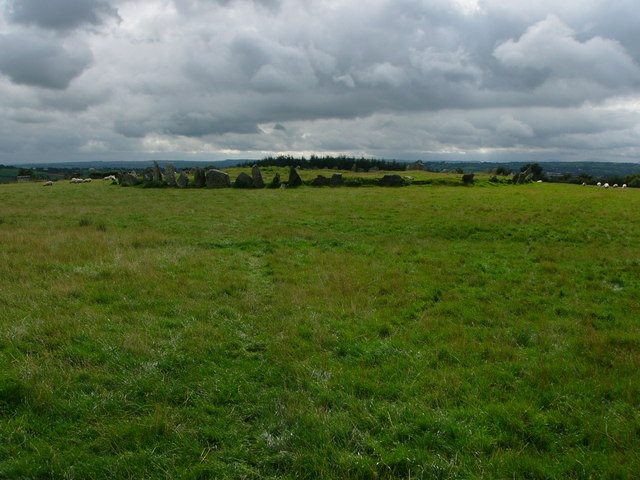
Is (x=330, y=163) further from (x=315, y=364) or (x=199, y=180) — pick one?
(x=315, y=364)

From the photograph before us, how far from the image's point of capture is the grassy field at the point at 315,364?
4.30 metres

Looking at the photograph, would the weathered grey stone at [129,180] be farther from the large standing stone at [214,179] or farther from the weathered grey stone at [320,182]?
the weathered grey stone at [320,182]

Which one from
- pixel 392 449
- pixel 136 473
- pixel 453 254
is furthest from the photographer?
pixel 453 254

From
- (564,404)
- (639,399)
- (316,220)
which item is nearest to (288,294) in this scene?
(564,404)

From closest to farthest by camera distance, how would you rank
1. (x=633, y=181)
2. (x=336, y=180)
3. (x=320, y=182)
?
(x=320, y=182) < (x=336, y=180) < (x=633, y=181)

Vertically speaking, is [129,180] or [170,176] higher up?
[170,176]

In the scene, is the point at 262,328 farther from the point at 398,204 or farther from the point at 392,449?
the point at 398,204

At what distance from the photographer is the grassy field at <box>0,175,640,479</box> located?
4.30 m

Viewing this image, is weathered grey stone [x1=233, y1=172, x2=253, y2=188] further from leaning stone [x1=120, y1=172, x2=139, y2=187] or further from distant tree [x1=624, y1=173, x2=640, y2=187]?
distant tree [x1=624, y1=173, x2=640, y2=187]

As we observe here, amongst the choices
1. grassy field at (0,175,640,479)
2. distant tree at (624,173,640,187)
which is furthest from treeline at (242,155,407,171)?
grassy field at (0,175,640,479)

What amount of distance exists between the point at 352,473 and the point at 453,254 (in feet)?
36.0

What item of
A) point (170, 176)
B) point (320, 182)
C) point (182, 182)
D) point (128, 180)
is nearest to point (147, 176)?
point (128, 180)

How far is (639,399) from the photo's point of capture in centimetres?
520

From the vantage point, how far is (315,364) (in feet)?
20.2
